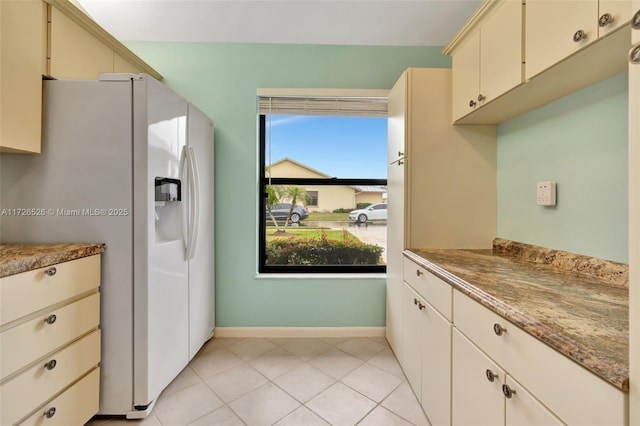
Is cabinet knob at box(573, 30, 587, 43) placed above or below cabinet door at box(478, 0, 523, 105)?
below

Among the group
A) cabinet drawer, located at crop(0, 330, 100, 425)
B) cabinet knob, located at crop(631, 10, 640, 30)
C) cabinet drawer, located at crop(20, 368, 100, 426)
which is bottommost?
cabinet drawer, located at crop(20, 368, 100, 426)

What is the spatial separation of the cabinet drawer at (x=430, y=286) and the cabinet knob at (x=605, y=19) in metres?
1.01

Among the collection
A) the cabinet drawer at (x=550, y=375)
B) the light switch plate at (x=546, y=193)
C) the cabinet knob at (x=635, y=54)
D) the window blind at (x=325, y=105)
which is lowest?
the cabinet drawer at (x=550, y=375)

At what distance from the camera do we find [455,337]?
43.1 inches

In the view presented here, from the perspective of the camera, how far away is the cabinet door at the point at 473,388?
85 centimetres

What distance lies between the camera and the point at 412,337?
159 centimetres

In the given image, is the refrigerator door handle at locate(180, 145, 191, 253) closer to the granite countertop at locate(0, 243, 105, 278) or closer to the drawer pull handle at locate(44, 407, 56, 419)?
the granite countertop at locate(0, 243, 105, 278)

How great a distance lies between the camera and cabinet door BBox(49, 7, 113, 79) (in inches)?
56.3

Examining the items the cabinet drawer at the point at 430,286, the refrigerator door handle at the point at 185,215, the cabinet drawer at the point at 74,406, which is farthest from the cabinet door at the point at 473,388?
the cabinet drawer at the point at 74,406

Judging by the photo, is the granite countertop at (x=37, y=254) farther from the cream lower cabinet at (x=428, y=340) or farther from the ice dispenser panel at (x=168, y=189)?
the cream lower cabinet at (x=428, y=340)

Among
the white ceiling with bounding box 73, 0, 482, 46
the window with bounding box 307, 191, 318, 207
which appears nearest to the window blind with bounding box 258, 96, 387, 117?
the white ceiling with bounding box 73, 0, 482, 46

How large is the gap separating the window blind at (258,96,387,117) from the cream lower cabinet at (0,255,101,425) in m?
1.68

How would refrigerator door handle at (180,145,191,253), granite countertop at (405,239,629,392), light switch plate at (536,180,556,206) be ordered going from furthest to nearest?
refrigerator door handle at (180,145,191,253)
light switch plate at (536,180,556,206)
granite countertop at (405,239,629,392)

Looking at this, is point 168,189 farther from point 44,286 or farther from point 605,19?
point 605,19
